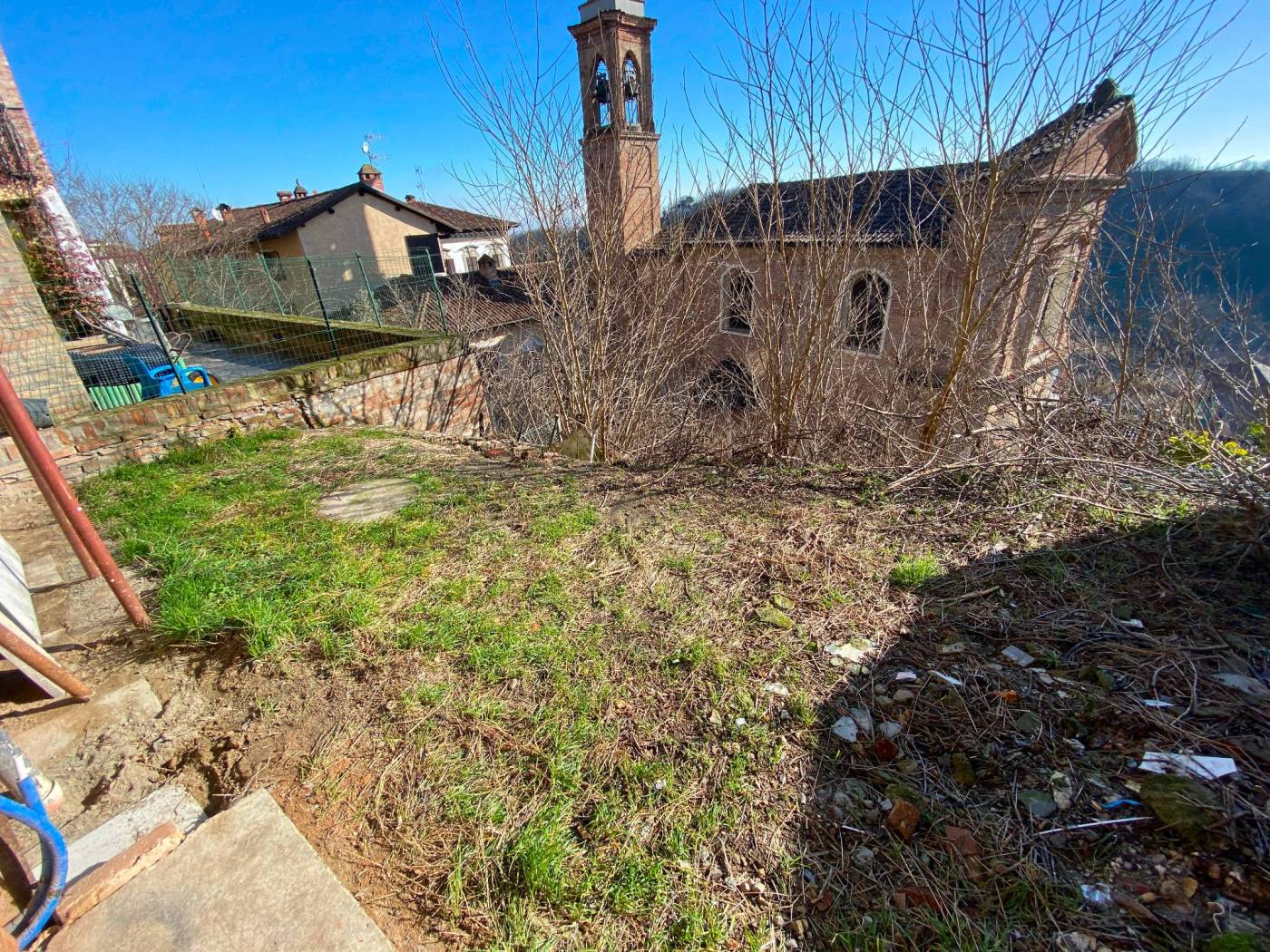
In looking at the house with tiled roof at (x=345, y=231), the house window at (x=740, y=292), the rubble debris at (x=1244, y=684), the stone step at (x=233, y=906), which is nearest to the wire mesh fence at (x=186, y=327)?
the house window at (x=740, y=292)

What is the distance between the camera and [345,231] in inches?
Result: 818

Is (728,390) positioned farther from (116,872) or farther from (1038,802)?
(116,872)

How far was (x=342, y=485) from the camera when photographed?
13.0ft

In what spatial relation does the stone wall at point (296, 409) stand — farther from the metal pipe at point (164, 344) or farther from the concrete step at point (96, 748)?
the concrete step at point (96, 748)

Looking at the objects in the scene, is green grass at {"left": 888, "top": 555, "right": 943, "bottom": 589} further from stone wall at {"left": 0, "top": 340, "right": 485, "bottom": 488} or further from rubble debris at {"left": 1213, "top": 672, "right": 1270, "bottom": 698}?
stone wall at {"left": 0, "top": 340, "right": 485, "bottom": 488}

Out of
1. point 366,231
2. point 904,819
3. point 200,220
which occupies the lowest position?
point 904,819

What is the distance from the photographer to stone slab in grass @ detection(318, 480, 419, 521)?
11.4 ft

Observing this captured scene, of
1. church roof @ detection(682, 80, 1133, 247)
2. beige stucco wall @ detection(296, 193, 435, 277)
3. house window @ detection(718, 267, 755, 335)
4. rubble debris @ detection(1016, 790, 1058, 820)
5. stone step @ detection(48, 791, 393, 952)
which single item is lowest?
rubble debris @ detection(1016, 790, 1058, 820)

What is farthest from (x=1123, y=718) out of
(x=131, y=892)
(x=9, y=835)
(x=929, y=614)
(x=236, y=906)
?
(x=9, y=835)

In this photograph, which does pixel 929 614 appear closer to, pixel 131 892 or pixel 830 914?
pixel 830 914

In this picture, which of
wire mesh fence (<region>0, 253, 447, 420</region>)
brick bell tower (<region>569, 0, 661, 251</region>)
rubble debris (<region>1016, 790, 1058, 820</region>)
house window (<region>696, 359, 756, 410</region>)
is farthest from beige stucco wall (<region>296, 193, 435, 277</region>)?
rubble debris (<region>1016, 790, 1058, 820</region>)

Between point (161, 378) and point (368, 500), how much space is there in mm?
4980

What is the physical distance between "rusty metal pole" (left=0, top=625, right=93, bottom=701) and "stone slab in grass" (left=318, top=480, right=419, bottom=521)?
59.7 inches

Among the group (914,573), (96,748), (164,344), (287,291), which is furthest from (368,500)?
(287,291)
